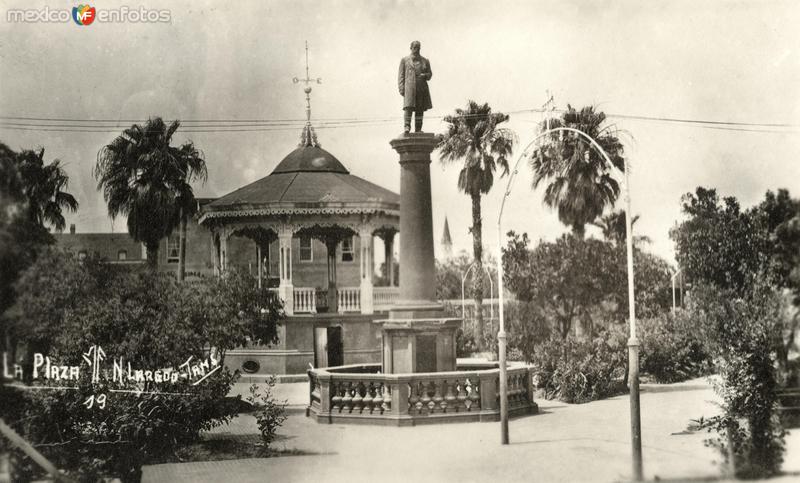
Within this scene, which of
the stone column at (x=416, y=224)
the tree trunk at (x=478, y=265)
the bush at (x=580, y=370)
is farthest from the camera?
the tree trunk at (x=478, y=265)

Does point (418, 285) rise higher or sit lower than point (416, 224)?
lower

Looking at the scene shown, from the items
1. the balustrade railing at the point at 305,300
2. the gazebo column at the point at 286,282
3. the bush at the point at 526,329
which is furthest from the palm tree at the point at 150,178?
the bush at the point at 526,329

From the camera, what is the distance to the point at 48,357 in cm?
1168

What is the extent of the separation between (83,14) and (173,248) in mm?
27096

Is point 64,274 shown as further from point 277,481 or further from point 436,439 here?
point 436,439

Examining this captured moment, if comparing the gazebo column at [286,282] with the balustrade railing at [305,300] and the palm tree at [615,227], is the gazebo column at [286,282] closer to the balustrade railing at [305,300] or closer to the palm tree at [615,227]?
the balustrade railing at [305,300]

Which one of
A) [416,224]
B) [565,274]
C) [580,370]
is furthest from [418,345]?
[565,274]

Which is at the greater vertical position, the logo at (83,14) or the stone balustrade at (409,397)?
the logo at (83,14)

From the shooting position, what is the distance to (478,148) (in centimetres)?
3372

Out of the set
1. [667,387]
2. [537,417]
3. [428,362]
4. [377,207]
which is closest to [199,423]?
[428,362]

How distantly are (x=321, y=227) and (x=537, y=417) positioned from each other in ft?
52.9

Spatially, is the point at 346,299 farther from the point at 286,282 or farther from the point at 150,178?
the point at 150,178

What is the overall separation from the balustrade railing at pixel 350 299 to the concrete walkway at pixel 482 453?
43.5 feet

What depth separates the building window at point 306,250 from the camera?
4294 cm
